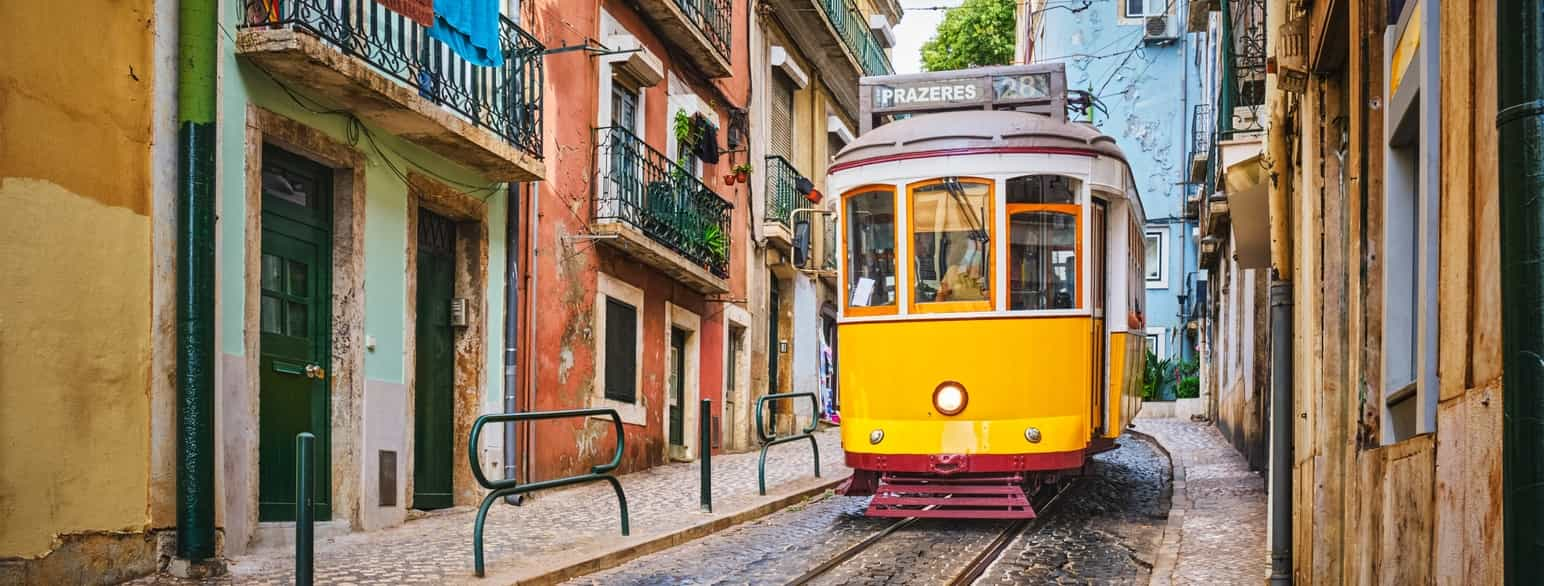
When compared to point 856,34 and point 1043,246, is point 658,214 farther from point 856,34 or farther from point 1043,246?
point 856,34

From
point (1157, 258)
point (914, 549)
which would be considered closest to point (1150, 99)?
point (1157, 258)

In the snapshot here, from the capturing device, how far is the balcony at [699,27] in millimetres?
15688

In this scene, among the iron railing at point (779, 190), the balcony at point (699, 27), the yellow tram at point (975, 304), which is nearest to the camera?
the yellow tram at point (975, 304)

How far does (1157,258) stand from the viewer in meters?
32.0

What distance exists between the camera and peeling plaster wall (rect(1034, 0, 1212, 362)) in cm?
3170

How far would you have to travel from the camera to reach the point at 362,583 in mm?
7258

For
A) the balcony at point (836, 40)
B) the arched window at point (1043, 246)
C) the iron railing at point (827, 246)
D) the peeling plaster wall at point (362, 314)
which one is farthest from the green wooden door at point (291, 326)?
the iron railing at point (827, 246)

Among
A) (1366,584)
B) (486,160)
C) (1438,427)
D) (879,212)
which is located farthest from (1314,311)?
(486,160)

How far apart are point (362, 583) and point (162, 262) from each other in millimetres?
1990

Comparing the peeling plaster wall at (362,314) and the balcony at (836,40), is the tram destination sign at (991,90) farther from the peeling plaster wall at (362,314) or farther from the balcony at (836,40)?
the balcony at (836,40)

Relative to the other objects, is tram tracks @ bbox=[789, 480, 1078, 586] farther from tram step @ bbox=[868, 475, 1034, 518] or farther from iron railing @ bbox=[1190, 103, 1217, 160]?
iron railing @ bbox=[1190, 103, 1217, 160]

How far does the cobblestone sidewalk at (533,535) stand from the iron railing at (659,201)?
2.76 meters

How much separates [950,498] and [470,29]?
15.5 feet

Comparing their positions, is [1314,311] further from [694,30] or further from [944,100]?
[694,30]
